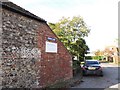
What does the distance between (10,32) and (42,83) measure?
4044 mm

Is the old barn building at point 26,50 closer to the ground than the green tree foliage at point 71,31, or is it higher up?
closer to the ground

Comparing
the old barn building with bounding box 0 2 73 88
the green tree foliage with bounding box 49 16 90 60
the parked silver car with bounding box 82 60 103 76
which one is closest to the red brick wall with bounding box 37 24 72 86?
the old barn building with bounding box 0 2 73 88

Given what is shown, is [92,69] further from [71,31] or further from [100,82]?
[71,31]

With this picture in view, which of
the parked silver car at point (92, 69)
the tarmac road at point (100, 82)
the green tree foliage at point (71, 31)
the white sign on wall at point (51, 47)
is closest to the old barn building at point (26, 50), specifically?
the white sign on wall at point (51, 47)

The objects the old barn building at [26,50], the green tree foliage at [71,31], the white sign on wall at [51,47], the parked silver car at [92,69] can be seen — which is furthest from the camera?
the green tree foliage at [71,31]

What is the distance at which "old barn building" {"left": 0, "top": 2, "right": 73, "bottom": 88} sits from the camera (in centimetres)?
1042

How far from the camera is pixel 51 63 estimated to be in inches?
590

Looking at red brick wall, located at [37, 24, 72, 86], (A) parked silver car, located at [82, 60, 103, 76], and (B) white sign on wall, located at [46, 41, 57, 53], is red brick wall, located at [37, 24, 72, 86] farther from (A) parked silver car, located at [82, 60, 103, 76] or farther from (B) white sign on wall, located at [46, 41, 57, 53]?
(A) parked silver car, located at [82, 60, 103, 76]

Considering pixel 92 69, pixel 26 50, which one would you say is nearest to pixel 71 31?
pixel 92 69

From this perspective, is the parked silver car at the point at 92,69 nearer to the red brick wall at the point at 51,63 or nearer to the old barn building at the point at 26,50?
the red brick wall at the point at 51,63

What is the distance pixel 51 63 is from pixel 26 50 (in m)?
3.23

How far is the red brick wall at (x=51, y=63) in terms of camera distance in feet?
45.0

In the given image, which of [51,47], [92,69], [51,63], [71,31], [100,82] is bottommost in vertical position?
[100,82]

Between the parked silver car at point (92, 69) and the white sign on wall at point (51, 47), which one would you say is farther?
the parked silver car at point (92, 69)
